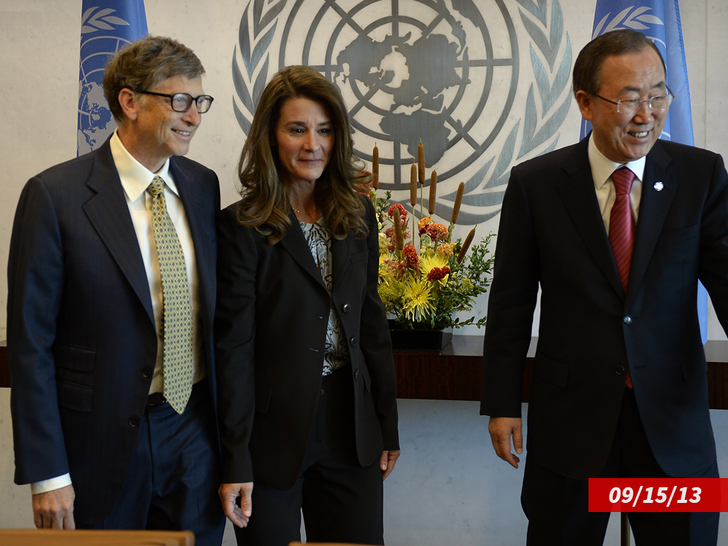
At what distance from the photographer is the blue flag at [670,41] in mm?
2227

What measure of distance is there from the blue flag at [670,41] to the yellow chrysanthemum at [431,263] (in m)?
0.88

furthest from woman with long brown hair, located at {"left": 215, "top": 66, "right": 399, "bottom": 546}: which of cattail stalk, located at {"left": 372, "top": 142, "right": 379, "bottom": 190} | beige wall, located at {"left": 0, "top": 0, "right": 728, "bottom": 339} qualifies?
beige wall, located at {"left": 0, "top": 0, "right": 728, "bottom": 339}

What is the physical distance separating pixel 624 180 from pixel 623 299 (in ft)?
1.00

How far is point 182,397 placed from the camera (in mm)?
1551

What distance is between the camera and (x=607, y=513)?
63.4 inches

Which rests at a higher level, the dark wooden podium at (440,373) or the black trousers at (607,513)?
the dark wooden podium at (440,373)

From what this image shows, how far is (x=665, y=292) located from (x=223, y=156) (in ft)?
6.61

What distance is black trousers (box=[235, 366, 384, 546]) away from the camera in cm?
163

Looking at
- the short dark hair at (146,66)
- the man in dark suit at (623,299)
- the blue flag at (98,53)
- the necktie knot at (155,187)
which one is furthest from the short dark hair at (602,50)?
the blue flag at (98,53)

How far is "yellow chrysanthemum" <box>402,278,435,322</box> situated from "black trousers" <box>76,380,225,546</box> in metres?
0.88

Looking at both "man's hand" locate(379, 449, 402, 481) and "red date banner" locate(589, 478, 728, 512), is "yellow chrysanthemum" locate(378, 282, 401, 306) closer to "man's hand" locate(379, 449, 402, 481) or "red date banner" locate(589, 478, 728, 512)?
"man's hand" locate(379, 449, 402, 481)

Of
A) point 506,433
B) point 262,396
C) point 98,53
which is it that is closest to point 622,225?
point 506,433

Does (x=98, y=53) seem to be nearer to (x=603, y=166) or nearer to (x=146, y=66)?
(x=146, y=66)

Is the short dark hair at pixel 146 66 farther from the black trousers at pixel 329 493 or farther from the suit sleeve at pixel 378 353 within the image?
the black trousers at pixel 329 493
